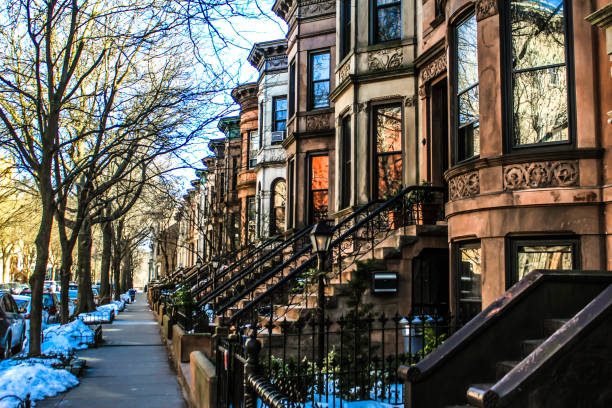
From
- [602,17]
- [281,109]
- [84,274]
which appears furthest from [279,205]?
[602,17]

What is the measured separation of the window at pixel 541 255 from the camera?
334 inches

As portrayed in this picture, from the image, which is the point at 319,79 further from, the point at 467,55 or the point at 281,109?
the point at 467,55

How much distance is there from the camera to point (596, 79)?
326 inches

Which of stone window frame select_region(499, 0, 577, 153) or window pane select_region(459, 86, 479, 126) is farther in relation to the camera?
window pane select_region(459, 86, 479, 126)

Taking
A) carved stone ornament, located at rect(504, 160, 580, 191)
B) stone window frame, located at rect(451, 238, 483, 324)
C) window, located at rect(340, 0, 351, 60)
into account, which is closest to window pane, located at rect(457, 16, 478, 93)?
carved stone ornament, located at rect(504, 160, 580, 191)

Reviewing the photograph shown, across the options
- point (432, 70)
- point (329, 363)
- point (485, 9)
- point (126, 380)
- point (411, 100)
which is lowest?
point (126, 380)

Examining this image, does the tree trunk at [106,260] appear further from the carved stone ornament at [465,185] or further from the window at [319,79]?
the carved stone ornament at [465,185]

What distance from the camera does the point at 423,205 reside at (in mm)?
12789

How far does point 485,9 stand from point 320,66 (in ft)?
36.4

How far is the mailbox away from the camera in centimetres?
1135

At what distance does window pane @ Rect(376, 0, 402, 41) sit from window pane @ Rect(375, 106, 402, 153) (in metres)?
1.95

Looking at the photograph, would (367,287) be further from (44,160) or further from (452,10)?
(44,160)

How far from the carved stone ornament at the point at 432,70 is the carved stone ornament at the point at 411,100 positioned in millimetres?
204

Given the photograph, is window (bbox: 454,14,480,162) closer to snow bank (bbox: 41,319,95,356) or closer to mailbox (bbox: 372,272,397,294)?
mailbox (bbox: 372,272,397,294)
